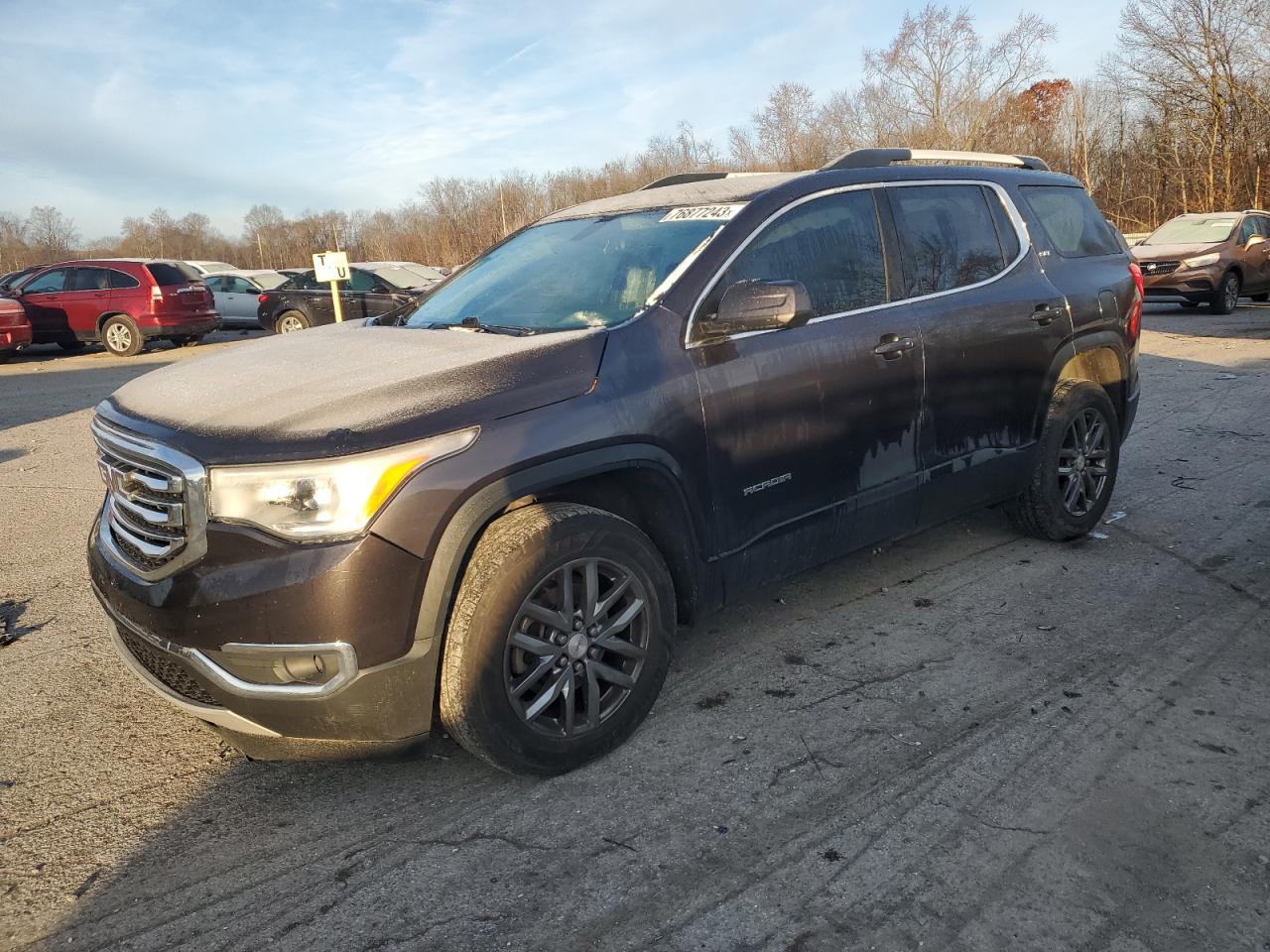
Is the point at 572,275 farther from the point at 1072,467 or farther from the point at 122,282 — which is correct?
the point at 122,282

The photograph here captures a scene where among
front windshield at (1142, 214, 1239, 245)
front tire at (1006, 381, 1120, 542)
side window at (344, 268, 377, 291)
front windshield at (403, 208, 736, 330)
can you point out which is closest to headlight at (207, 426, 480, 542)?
front windshield at (403, 208, 736, 330)

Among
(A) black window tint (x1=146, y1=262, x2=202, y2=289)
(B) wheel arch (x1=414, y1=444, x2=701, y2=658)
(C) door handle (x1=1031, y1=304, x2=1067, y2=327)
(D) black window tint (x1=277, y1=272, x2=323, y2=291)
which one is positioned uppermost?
(A) black window tint (x1=146, y1=262, x2=202, y2=289)

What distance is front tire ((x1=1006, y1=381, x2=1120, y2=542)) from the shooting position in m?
4.61

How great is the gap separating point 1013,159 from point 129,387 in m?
4.45

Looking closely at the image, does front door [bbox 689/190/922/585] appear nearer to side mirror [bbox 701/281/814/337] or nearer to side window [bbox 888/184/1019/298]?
side mirror [bbox 701/281/814/337]

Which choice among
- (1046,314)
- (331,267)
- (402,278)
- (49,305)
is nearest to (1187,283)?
(1046,314)

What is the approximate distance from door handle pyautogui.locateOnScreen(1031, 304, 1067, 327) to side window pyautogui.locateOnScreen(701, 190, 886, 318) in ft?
3.49

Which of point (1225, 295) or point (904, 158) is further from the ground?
point (904, 158)

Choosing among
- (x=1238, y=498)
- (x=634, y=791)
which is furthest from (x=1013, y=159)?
(x=634, y=791)

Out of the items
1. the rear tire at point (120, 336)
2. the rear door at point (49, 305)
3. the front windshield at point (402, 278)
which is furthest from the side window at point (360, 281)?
the rear door at point (49, 305)

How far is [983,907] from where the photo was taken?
2.28 meters

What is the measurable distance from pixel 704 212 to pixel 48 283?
58.6 ft

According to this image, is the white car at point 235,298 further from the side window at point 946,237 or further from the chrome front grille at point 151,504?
the chrome front grille at point 151,504

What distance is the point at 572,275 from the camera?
3650 mm
